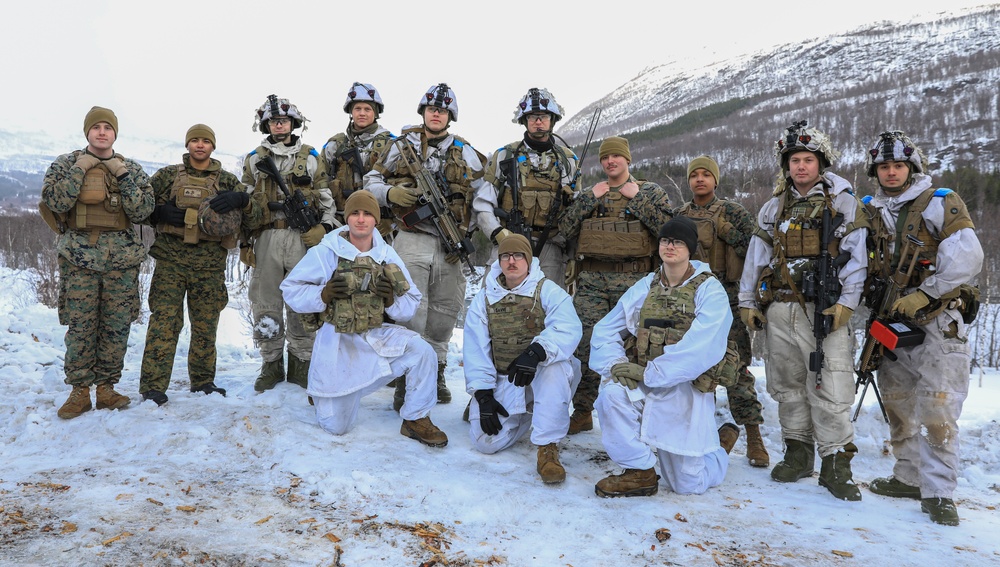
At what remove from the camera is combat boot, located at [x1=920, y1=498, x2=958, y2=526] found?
3.69 metres

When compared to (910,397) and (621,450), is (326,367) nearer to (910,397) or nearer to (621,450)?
(621,450)

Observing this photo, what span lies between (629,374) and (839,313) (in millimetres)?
1515

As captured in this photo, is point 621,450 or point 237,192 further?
point 237,192

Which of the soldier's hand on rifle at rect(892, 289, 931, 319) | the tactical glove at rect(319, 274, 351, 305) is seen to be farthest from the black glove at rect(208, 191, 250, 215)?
the soldier's hand on rifle at rect(892, 289, 931, 319)

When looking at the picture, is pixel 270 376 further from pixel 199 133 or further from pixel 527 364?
pixel 527 364

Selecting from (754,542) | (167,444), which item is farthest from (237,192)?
(754,542)

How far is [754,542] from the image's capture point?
131 inches

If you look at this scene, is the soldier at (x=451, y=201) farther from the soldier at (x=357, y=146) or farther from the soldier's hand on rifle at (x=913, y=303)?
the soldier's hand on rifle at (x=913, y=303)

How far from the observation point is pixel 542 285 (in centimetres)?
470

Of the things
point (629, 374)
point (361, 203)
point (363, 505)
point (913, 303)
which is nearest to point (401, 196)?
point (361, 203)

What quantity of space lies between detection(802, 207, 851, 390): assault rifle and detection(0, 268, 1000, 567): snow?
978 millimetres

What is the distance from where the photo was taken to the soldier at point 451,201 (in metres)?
5.65

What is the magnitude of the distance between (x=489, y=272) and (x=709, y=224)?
1988mm

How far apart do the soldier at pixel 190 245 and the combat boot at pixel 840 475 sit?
503cm
